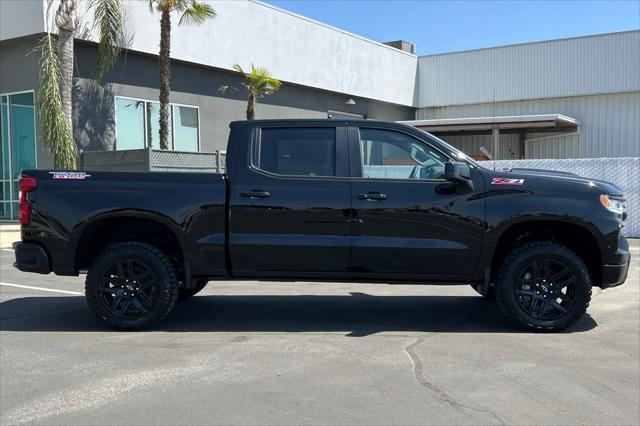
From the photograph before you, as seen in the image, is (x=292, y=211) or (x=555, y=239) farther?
(x=555, y=239)

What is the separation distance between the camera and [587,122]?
1177 inches

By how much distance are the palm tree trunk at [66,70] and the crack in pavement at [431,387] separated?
1434 centimetres

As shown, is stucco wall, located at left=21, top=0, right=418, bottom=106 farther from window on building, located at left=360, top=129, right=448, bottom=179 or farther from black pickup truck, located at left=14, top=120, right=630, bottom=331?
window on building, located at left=360, top=129, right=448, bottom=179

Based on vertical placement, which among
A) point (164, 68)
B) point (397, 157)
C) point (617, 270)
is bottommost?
point (617, 270)

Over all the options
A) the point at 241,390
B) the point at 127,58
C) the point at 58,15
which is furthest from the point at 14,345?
the point at 127,58

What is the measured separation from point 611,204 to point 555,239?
65 cm

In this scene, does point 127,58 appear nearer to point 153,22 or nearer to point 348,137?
point 153,22

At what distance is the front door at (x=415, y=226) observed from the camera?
5.88 metres

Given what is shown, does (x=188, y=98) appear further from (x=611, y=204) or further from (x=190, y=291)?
(x=611, y=204)

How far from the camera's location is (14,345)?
568 centimetres

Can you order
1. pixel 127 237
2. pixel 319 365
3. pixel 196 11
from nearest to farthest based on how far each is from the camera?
pixel 319 365
pixel 127 237
pixel 196 11

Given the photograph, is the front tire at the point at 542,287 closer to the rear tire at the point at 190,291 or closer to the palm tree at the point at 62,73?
the rear tire at the point at 190,291

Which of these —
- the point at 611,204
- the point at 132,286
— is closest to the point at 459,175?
Result: the point at 611,204

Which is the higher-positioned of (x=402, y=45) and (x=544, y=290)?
(x=402, y=45)
